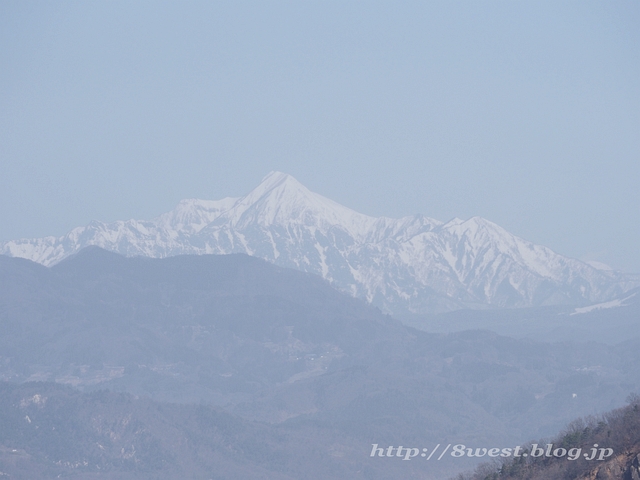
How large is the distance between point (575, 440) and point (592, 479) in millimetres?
20406

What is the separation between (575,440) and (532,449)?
7.74 meters

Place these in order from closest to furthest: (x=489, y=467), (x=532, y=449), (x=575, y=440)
Answer: (x=575, y=440), (x=532, y=449), (x=489, y=467)

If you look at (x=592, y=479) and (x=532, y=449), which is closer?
(x=592, y=479)

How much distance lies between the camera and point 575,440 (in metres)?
104

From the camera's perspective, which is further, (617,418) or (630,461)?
(617,418)

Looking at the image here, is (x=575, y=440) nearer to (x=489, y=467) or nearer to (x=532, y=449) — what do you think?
(x=532, y=449)

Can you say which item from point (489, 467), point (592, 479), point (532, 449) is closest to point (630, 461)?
point (592, 479)

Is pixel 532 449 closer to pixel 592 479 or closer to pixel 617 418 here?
pixel 617 418

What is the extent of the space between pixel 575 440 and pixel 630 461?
22.4 m

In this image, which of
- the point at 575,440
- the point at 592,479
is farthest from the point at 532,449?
the point at 592,479

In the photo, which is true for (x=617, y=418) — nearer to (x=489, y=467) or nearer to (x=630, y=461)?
(x=489, y=467)

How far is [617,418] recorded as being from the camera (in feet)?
361

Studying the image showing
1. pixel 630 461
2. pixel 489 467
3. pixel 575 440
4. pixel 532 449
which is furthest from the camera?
pixel 489 467

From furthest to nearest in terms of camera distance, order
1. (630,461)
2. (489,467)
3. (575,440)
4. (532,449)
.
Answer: (489,467)
(532,449)
(575,440)
(630,461)
